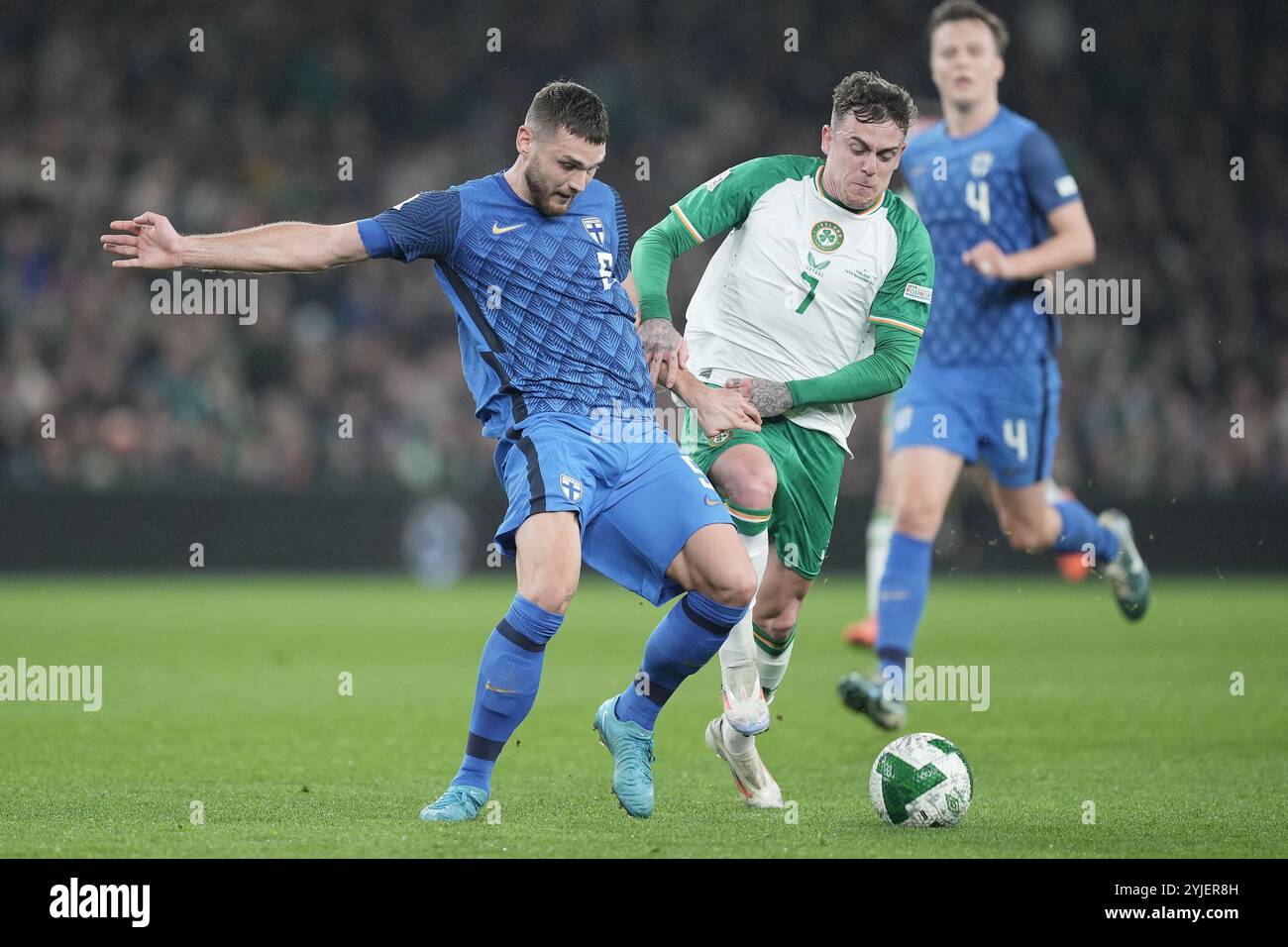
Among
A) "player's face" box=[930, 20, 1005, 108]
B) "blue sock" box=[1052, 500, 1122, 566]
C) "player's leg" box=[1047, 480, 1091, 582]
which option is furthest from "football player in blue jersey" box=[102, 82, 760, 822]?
"player's leg" box=[1047, 480, 1091, 582]

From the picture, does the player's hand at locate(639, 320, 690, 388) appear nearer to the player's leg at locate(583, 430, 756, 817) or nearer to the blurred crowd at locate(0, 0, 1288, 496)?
the player's leg at locate(583, 430, 756, 817)

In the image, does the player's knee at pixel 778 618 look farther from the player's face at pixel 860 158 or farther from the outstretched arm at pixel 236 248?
the outstretched arm at pixel 236 248

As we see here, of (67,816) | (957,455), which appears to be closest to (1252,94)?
(957,455)

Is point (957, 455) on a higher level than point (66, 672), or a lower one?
higher

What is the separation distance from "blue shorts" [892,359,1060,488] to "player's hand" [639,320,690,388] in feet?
6.25

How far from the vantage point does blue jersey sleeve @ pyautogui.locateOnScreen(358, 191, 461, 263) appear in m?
5.18

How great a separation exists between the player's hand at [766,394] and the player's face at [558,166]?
0.96m

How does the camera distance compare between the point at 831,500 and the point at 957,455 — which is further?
the point at 957,455

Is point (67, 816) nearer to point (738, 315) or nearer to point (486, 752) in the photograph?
point (486, 752)

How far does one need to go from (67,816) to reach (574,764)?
81.1 inches

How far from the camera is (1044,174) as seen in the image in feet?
24.1

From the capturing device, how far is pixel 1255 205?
21797mm

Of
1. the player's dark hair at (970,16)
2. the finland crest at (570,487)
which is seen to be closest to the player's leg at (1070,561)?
the player's dark hair at (970,16)
